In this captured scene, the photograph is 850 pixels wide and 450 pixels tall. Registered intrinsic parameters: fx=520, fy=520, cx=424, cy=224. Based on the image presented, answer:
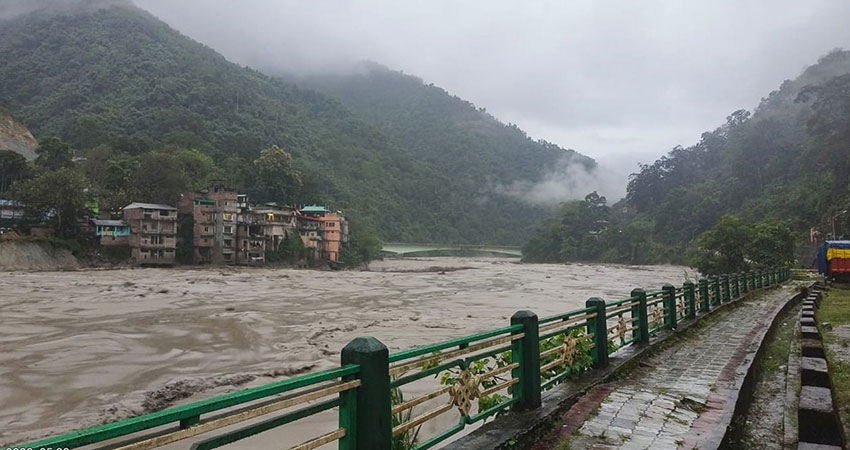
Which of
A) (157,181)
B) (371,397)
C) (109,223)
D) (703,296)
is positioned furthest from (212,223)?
(371,397)

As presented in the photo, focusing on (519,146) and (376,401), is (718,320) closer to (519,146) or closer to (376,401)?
(376,401)

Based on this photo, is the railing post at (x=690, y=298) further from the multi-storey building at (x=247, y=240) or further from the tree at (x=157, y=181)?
the tree at (x=157, y=181)

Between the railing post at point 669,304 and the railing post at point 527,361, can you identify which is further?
the railing post at point 669,304

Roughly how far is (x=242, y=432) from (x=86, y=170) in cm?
6607

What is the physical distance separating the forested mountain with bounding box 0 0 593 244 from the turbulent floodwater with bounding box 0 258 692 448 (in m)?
28.4

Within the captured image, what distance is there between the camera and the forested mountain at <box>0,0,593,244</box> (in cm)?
6888

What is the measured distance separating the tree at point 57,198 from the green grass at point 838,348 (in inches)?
2026

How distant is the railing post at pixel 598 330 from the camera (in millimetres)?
6520

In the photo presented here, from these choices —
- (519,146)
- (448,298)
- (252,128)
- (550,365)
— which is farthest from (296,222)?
(519,146)

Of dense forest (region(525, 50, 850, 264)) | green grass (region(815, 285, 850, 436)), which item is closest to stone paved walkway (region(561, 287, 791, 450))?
green grass (region(815, 285, 850, 436))

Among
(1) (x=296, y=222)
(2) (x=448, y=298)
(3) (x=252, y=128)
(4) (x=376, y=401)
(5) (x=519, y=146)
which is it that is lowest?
(2) (x=448, y=298)

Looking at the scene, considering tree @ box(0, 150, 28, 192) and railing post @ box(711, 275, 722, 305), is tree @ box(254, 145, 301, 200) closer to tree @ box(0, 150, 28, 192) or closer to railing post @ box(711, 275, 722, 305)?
tree @ box(0, 150, 28, 192)

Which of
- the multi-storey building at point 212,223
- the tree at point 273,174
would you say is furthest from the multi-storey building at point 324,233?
the multi-storey building at point 212,223

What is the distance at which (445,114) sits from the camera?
616 feet
